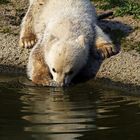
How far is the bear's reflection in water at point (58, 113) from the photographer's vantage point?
7004 mm

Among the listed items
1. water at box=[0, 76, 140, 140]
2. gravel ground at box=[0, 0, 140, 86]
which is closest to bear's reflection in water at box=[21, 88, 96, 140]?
water at box=[0, 76, 140, 140]

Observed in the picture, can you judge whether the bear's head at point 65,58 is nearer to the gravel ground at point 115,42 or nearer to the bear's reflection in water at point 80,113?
the bear's reflection in water at point 80,113

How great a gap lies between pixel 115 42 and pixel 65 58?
6.28 feet

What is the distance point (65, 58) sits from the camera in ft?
32.1

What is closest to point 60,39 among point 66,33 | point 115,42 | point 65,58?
point 66,33

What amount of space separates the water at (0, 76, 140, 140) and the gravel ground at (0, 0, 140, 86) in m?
0.48

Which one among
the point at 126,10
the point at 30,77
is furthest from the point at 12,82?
the point at 126,10

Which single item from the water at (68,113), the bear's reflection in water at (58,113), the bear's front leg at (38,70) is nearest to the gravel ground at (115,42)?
the bear's front leg at (38,70)

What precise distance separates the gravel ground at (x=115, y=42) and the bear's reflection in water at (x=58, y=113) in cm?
107

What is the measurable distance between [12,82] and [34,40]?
1.96 m

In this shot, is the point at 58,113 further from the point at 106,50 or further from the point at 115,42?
the point at 115,42

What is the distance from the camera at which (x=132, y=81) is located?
9695 mm

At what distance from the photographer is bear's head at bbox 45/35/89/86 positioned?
9781 millimetres

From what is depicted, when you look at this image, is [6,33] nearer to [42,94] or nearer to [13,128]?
[42,94]
